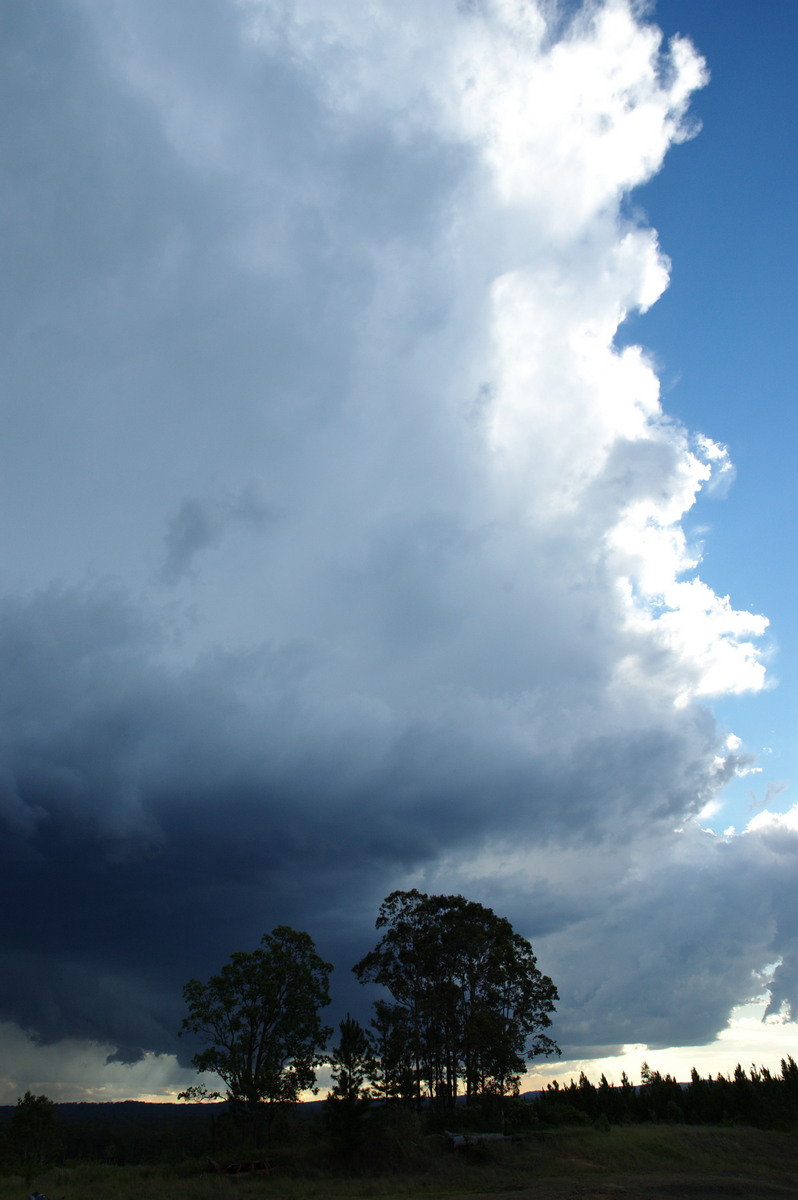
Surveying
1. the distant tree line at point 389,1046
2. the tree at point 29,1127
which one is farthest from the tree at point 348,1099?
the tree at point 29,1127

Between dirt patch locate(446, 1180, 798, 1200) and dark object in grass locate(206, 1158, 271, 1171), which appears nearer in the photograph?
dirt patch locate(446, 1180, 798, 1200)

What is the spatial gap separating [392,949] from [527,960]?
10.7 m

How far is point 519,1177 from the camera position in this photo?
40.3m

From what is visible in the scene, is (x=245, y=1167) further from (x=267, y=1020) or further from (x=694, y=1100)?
(x=694, y=1100)

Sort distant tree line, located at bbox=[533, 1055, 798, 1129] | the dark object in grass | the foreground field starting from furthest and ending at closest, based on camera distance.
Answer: distant tree line, located at bbox=[533, 1055, 798, 1129]
the dark object in grass
the foreground field

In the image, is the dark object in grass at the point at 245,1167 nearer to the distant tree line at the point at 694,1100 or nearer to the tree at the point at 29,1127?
the tree at the point at 29,1127

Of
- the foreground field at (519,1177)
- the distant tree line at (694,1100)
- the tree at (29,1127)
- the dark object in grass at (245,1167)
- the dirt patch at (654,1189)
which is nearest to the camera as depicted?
the dirt patch at (654,1189)

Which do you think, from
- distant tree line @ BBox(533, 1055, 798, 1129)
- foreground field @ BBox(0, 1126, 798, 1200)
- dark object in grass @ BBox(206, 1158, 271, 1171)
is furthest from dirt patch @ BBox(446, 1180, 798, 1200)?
distant tree line @ BBox(533, 1055, 798, 1129)

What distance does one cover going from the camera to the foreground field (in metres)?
33.9

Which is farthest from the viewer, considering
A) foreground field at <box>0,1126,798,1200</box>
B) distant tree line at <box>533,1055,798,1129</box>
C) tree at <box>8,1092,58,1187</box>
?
distant tree line at <box>533,1055,798,1129</box>

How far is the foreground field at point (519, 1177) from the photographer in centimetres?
3394

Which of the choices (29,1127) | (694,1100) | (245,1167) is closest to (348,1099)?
(245,1167)

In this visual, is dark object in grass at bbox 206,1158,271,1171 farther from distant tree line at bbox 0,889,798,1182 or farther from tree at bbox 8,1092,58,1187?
tree at bbox 8,1092,58,1187

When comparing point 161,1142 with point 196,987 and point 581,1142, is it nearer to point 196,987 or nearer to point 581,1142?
point 196,987
